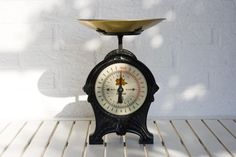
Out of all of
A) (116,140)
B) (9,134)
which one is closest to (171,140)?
(116,140)

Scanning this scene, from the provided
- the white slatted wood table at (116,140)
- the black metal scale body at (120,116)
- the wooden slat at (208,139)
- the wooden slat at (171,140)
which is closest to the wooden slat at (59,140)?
the white slatted wood table at (116,140)

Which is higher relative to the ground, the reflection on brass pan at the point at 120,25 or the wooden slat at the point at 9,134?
the reflection on brass pan at the point at 120,25

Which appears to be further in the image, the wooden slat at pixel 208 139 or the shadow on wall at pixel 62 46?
the shadow on wall at pixel 62 46

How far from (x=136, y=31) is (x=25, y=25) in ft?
1.90

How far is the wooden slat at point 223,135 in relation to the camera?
5.31 feet

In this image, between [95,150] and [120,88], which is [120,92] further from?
[95,150]

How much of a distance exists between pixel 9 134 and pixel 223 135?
0.80m

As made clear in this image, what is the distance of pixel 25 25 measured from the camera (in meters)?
1.99

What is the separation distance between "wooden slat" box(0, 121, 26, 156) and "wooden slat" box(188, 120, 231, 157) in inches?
26.9

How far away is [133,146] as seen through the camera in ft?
5.40

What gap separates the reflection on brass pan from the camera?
1533 mm

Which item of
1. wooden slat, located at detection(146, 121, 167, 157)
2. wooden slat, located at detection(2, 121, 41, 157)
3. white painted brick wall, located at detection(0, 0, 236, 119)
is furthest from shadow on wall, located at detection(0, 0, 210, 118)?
wooden slat, located at detection(146, 121, 167, 157)

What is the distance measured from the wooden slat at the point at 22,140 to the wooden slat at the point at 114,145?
0.93 feet

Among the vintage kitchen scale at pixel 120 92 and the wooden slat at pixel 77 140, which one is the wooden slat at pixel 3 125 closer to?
the wooden slat at pixel 77 140
